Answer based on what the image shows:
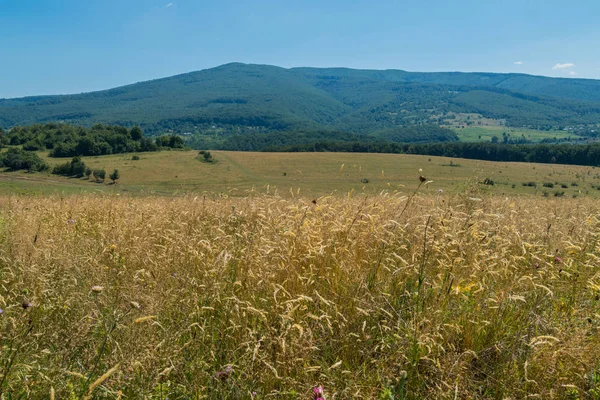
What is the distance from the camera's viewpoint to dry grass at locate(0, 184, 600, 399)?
2.38 meters

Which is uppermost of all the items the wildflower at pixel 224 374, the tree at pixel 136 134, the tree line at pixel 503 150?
the tree at pixel 136 134

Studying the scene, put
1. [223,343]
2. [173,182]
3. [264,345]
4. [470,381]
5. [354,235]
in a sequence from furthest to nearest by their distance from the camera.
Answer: [173,182]
[354,235]
[223,343]
[264,345]
[470,381]

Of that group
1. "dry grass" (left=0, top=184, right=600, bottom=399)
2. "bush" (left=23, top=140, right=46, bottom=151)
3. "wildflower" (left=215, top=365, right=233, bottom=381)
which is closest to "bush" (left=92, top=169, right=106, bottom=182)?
"bush" (left=23, top=140, right=46, bottom=151)

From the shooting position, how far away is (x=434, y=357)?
8.41 ft

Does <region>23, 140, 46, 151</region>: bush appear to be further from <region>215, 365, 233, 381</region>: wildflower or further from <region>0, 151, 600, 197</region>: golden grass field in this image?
<region>215, 365, 233, 381</region>: wildflower

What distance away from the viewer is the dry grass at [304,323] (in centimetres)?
238

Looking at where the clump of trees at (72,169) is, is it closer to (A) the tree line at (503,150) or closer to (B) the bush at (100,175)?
(B) the bush at (100,175)

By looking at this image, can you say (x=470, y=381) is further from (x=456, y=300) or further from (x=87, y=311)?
(x=87, y=311)

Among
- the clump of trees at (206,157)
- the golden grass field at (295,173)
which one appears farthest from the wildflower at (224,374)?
the clump of trees at (206,157)

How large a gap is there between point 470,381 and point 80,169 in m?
46.0

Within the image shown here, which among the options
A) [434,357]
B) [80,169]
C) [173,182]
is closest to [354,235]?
[434,357]

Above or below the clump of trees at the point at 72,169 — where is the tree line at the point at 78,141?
above

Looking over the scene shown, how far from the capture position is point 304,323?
2838mm

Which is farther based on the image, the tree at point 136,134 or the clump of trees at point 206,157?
the tree at point 136,134
